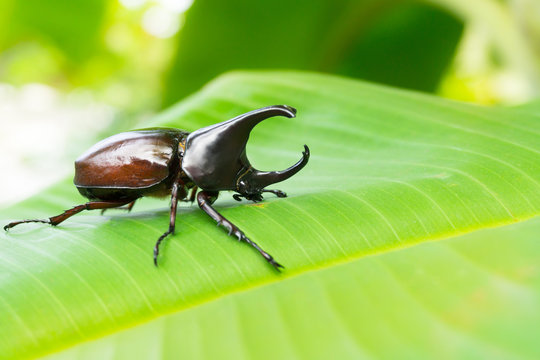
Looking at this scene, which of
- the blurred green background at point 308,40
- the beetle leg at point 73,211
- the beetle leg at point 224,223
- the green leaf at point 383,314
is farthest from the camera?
the blurred green background at point 308,40

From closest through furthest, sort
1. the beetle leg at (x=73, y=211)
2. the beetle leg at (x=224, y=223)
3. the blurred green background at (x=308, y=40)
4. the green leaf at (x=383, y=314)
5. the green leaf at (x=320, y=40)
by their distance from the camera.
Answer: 1. the green leaf at (x=383, y=314)
2. the beetle leg at (x=224, y=223)
3. the beetle leg at (x=73, y=211)
4. the blurred green background at (x=308, y=40)
5. the green leaf at (x=320, y=40)

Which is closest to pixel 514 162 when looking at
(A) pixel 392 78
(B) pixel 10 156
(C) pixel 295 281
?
(C) pixel 295 281

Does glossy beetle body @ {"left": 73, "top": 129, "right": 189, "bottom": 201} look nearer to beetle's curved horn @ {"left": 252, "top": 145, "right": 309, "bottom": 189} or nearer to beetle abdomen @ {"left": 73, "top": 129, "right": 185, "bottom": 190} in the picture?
beetle abdomen @ {"left": 73, "top": 129, "right": 185, "bottom": 190}

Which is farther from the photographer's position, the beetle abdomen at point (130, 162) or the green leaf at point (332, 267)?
the beetle abdomen at point (130, 162)

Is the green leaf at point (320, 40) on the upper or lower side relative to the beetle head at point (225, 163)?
upper

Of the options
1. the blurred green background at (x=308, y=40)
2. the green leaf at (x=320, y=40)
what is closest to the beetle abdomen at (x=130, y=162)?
the blurred green background at (x=308, y=40)

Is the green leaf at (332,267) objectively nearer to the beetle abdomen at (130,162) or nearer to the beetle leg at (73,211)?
the beetle leg at (73,211)

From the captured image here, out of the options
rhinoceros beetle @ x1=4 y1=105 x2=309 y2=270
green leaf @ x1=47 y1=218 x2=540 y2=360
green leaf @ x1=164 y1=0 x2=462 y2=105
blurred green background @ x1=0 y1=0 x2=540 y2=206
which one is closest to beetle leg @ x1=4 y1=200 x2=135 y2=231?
rhinoceros beetle @ x1=4 y1=105 x2=309 y2=270

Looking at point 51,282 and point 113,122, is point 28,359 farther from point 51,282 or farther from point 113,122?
point 113,122
